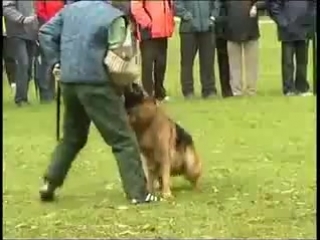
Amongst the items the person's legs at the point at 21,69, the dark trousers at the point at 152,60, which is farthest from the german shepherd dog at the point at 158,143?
the person's legs at the point at 21,69

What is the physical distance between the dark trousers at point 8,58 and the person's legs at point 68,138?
23.7 ft

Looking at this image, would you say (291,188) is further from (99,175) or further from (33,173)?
(33,173)

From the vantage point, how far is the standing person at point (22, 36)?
1526 cm

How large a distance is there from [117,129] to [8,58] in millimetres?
8328

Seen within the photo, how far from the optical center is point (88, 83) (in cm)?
815

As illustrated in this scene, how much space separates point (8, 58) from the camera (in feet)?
53.5

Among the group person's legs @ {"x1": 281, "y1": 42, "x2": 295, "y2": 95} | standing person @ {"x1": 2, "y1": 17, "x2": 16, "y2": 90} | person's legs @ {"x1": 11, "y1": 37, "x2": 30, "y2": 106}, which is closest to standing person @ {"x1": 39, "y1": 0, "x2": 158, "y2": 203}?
standing person @ {"x1": 2, "y1": 17, "x2": 16, "y2": 90}

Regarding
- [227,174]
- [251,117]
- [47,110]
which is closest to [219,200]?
[227,174]

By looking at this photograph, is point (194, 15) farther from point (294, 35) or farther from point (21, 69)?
point (21, 69)

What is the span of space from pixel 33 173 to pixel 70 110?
1975 millimetres

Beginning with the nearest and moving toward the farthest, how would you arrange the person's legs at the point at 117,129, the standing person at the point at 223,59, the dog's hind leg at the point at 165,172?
1. the person's legs at the point at 117,129
2. the dog's hind leg at the point at 165,172
3. the standing person at the point at 223,59

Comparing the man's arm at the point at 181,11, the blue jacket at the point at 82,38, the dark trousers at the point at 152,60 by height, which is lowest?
the dark trousers at the point at 152,60

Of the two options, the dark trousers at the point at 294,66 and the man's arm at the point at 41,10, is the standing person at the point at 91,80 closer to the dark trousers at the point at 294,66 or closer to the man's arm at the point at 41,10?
the man's arm at the point at 41,10

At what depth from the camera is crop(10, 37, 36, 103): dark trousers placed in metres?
15.6
